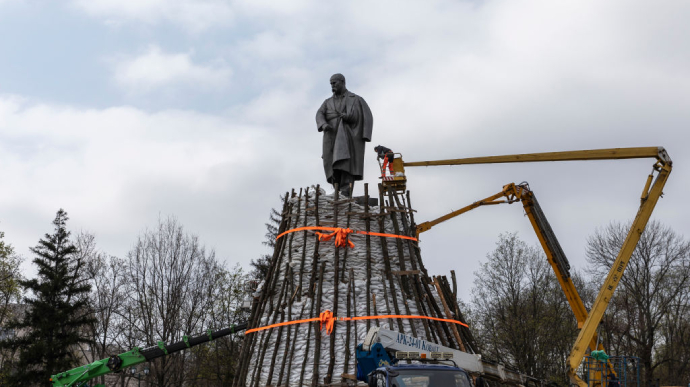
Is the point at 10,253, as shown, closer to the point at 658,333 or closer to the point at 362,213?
the point at 362,213

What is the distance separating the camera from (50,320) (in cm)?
3381

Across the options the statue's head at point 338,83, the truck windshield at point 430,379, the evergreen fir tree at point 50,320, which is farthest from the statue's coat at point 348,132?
the evergreen fir tree at point 50,320

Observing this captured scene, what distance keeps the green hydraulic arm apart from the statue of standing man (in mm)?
6680

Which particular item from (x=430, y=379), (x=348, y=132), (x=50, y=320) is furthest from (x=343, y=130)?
(x=50, y=320)

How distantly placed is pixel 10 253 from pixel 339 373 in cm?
2938

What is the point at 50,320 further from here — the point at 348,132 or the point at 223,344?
the point at 348,132

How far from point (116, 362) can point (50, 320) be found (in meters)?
14.0

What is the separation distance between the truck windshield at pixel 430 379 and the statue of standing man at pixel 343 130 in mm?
9188

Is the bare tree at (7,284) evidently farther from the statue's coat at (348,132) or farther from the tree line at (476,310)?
the statue's coat at (348,132)

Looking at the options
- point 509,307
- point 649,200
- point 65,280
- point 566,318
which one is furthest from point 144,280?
point 649,200

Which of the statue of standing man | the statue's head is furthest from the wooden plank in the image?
the statue's head

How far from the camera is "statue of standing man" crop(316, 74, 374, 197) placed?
1964 centimetres

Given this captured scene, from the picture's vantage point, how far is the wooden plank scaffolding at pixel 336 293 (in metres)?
15.2

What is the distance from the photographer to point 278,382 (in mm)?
14906
